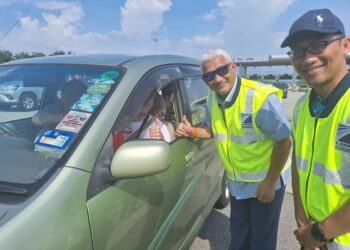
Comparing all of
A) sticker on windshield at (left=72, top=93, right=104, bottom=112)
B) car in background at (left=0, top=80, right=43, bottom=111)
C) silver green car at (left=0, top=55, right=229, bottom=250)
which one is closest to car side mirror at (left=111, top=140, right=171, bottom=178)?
silver green car at (left=0, top=55, right=229, bottom=250)

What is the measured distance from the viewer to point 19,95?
2270 millimetres

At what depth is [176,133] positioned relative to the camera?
98.7 inches

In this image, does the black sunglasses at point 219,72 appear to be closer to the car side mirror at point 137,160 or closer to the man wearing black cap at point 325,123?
the man wearing black cap at point 325,123

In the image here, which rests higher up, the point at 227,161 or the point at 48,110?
the point at 48,110

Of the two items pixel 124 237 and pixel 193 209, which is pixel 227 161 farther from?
pixel 124 237

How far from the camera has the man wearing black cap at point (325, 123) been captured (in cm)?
139

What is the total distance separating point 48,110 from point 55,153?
0.51 m

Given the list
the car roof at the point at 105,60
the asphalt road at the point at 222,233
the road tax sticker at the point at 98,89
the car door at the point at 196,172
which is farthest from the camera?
the asphalt road at the point at 222,233

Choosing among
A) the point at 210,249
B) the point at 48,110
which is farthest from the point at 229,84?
the point at 210,249

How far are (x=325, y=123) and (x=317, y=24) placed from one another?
0.42m

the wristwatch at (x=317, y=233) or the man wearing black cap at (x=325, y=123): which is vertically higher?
the man wearing black cap at (x=325, y=123)

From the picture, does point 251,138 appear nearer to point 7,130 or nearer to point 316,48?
point 316,48

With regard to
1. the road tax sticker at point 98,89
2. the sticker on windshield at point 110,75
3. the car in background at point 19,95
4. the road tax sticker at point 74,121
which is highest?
the sticker on windshield at point 110,75

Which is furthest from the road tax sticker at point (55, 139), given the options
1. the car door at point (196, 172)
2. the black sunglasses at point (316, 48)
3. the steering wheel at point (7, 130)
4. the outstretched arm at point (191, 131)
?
the black sunglasses at point (316, 48)
